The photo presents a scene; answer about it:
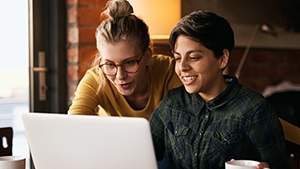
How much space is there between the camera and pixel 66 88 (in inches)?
103

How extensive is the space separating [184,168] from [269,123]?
269 millimetres

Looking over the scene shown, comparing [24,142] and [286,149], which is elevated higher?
[286,149]

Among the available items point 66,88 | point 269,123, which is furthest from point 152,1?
point 269,123

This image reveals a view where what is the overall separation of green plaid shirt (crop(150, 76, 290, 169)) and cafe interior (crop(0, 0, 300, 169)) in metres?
0.13

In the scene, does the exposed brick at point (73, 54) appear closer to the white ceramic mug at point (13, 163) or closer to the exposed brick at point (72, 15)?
the exposed brick at point (72, 15)

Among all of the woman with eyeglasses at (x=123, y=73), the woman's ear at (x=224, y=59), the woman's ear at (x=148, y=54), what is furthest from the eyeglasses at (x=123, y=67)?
the woman's ear at (x=224, y=59)

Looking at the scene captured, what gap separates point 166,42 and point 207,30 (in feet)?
4.32

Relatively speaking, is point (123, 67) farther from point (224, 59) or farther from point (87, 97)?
point (224, 59)

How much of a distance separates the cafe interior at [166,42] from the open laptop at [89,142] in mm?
419

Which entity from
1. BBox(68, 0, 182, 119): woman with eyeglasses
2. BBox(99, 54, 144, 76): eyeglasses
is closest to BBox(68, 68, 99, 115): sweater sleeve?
BBox(68, 0, 182, 119): woman with eyeglasses

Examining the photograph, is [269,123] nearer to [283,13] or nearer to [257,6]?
[257,6]

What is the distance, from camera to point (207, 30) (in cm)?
144

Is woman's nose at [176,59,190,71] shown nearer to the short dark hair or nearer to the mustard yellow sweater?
the short dark hair

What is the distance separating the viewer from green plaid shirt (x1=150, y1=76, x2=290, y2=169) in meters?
1.40
